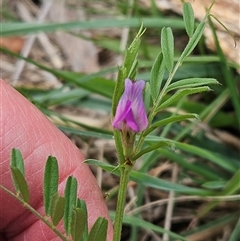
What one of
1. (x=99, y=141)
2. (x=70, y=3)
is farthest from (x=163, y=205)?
(x=70, y=3)

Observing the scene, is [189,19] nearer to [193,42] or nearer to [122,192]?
[193,42]

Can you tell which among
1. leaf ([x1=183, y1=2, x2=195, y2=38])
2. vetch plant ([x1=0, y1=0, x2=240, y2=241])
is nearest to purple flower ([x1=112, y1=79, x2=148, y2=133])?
vetch plant ([x1=0, y1=0, x2=240, y2=241])

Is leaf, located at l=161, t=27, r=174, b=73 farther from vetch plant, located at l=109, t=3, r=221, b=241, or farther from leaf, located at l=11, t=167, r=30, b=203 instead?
leaf, located at l=11, t=167, r=30, b=203

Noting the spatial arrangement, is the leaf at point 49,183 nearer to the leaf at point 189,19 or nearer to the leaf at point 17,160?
the leaf at point 17,160

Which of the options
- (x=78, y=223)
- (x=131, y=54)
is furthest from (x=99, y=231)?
(x=131, y=54)

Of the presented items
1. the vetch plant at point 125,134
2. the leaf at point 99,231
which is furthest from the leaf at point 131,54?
the leaf at point 99,231

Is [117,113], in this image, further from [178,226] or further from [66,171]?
[178,226]
